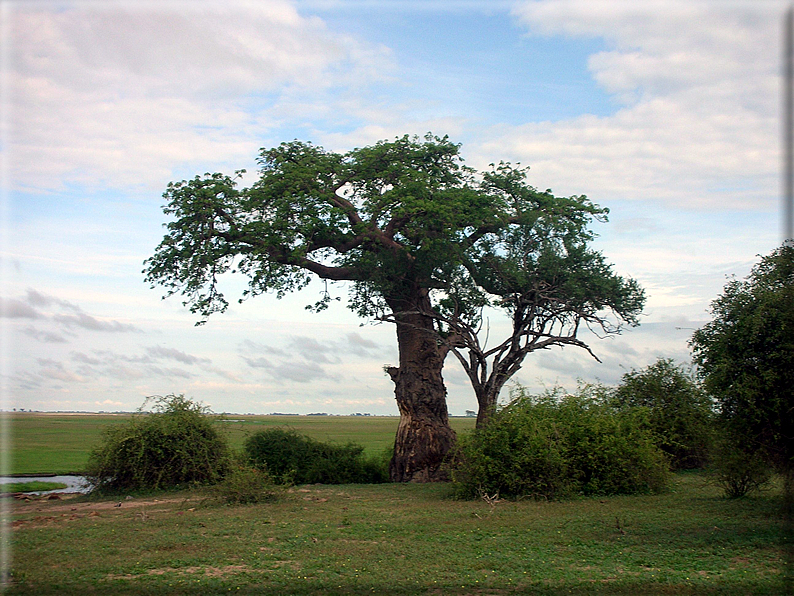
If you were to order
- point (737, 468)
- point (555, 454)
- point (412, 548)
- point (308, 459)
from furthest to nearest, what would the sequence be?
point (308, 459)
point (555, 454)
point (737, 468)
point (412, 548)

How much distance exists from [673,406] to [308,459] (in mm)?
11831

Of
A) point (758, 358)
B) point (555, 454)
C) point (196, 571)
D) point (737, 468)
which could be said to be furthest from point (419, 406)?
point (196, 571)

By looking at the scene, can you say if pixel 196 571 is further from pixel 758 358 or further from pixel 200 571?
pixel 758 358

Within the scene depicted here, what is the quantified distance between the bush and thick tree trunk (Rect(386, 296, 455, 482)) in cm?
541

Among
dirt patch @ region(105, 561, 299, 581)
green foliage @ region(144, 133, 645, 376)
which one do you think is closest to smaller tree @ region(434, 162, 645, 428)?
green foliage @ region(144, 133, 645, 376)

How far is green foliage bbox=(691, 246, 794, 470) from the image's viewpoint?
10.2 metres

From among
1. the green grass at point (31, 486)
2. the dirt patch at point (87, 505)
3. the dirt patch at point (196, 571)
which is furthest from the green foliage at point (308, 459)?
the dirt patch at point (196, 571)

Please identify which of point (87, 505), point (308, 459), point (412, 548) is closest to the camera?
point (412, 548)

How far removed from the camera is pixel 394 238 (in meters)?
21.1

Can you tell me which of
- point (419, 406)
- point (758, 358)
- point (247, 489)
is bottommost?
point (247, 489)

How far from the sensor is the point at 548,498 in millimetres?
15242

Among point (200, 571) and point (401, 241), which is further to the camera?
point (401, 241)

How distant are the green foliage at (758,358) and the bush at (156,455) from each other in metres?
13.1

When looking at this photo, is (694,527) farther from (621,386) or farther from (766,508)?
(621,386)
